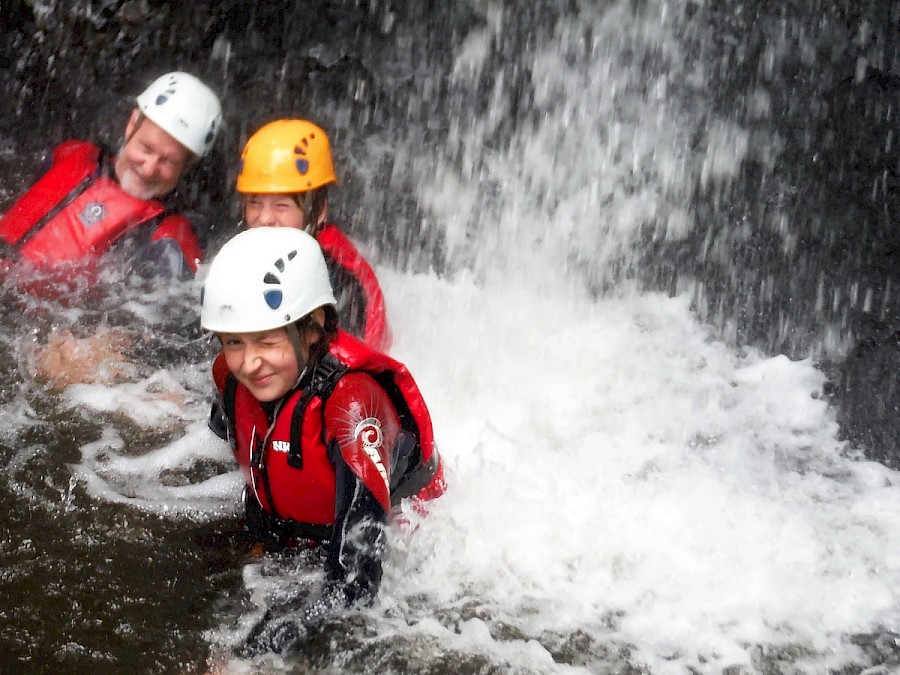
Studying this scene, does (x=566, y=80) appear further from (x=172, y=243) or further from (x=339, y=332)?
(x=339, y=332)

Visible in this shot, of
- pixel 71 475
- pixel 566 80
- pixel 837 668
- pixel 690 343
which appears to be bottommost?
pixel 837 668

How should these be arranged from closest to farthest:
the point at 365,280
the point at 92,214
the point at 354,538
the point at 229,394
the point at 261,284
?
the point at 354,538 → the point at 261,284 → the point at 229,394 → the point at 365,280 → the point at 92,214

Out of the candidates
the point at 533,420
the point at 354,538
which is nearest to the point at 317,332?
the point at 354,538

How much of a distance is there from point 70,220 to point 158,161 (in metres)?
0.55

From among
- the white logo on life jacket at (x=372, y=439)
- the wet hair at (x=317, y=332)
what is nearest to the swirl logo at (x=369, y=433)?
the white logo on life jacket at (x=372, y=439)

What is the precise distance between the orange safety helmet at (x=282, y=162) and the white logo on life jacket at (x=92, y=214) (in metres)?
0.80

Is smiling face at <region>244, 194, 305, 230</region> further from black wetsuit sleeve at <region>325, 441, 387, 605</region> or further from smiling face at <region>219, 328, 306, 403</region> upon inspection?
black wetsuit sleeve at <region>325, 441, 387, 605</region>

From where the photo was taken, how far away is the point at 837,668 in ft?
11.6

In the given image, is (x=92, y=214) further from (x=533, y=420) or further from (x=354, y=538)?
(x=354, y=538)

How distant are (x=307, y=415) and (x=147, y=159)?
99.7 inches

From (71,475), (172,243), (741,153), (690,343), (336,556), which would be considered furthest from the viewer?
(741,153)

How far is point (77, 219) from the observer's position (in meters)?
5.14

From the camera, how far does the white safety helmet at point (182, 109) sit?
5145 millimetres

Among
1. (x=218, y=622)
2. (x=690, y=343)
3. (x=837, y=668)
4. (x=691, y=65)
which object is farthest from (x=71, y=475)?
(x=691, y=65)
